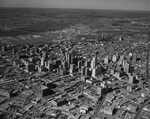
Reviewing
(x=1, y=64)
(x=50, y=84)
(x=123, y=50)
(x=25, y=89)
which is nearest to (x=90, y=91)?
(x=50, y=84)

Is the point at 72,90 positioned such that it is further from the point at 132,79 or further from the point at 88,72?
the point at 132,79

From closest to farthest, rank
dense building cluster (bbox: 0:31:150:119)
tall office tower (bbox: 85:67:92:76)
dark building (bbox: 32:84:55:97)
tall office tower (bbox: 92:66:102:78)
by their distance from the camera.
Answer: dense building cluster (bbox: 0:31:150:119), dark building (bbox: 32:84:55:97), tall office tower (bbox: 92:66:102:78), tall office tower (bbox: 85:67:92:76)

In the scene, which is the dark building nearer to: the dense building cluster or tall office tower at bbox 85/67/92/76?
the dense building cluster

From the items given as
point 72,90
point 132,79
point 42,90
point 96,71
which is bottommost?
point 72,90

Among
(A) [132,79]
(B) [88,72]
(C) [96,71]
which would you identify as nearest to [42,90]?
(B) [88,72]

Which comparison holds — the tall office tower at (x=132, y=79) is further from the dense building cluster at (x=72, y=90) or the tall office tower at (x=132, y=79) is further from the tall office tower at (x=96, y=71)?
the tall office tower at (x=96, y=71)

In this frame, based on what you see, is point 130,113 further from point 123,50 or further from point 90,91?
point 123,50

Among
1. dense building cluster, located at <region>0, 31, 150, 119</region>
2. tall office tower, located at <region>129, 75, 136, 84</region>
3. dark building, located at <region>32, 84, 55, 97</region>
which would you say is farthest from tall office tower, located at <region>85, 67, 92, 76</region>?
dark building, located at <region>32, 84, 55, 97</region>

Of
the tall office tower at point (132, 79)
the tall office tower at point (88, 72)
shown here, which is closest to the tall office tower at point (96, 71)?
the tall office tower at point (88, 72)

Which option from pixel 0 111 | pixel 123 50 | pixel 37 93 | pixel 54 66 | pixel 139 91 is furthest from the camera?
pixel 123 50

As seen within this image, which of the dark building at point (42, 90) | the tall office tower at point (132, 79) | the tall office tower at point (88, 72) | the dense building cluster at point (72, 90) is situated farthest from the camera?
the tall office tower at point (88, 72)

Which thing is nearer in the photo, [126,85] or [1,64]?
[126,85]
